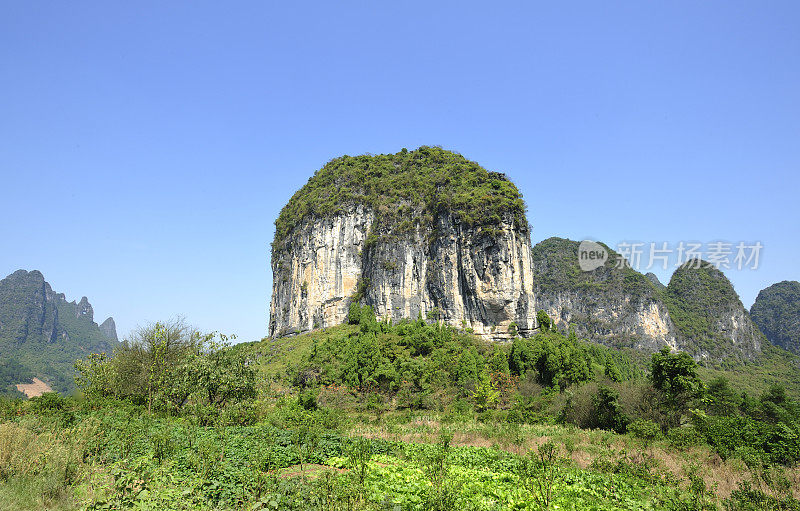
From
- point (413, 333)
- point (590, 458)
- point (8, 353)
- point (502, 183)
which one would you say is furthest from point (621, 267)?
point (8, 353)

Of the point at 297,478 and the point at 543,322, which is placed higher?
the point at 543,322

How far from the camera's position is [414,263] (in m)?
64.2

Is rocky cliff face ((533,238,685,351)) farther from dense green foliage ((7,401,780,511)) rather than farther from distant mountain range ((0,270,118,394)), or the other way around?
distant mountain range ((0,270,118,394))

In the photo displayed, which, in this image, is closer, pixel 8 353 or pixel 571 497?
pixel 571 497

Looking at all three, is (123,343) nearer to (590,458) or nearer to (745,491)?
(590,458)

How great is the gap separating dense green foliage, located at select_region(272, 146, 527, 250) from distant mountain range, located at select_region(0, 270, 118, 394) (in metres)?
74.7

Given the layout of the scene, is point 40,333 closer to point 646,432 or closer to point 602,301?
point 602,301

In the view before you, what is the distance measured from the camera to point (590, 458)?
15039mm

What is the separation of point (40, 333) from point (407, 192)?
13750 centimetres

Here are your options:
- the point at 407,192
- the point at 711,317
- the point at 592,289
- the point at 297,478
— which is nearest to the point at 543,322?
the point at 407,192

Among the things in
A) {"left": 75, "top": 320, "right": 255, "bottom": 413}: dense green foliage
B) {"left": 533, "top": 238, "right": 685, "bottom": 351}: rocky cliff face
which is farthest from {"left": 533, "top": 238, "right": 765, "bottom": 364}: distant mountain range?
{"left": 75, "top": 320, "right": 255, "bottom": 413}: dense green foliage

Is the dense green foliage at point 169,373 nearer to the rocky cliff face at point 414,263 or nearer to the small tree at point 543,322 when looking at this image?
the rocky cliff face at point 414,263

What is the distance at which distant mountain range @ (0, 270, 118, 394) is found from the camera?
362ft

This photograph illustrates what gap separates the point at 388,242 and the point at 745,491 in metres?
56.4
